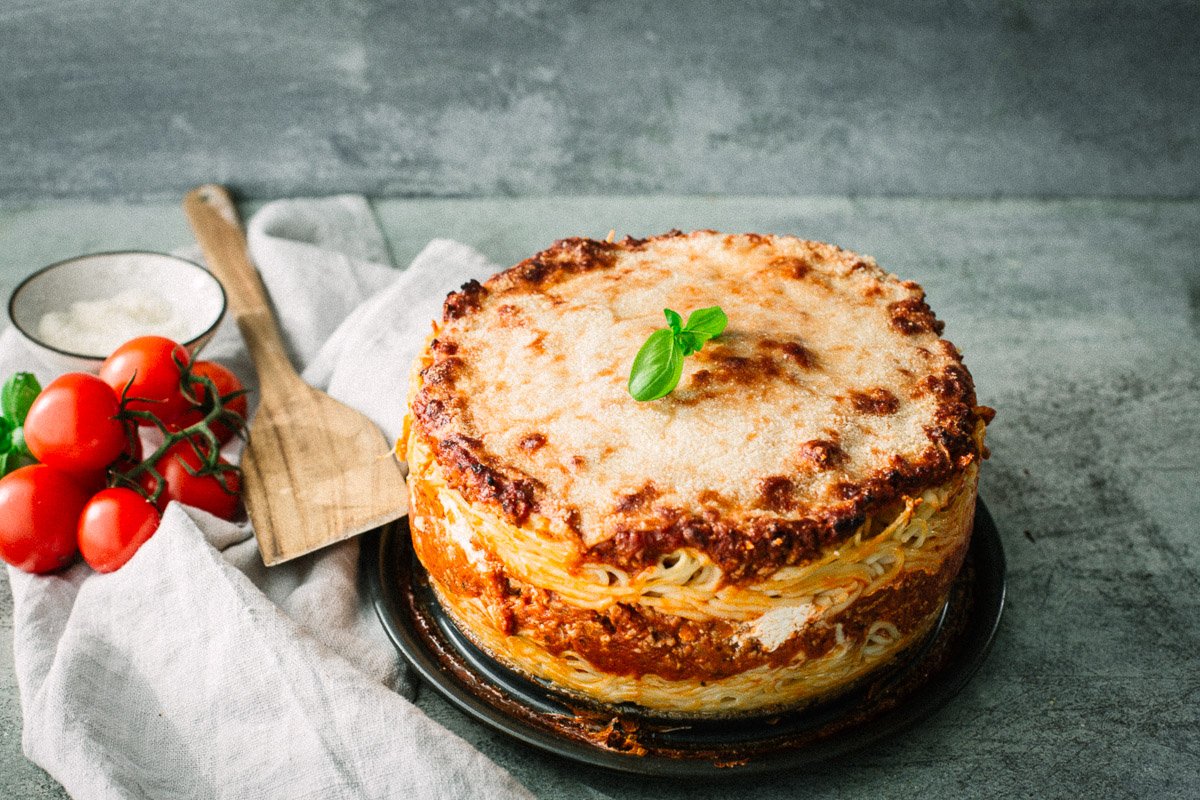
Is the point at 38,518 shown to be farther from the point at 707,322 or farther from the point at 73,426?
the point at 707,322

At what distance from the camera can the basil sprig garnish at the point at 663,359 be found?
2.60 m

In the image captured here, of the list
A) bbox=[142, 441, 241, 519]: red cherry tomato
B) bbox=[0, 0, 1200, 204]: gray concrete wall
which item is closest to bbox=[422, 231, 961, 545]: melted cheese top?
bbox=[142, 441, 241, 519]: red cherry tomato

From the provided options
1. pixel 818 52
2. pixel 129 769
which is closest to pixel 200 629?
pixel 129 769

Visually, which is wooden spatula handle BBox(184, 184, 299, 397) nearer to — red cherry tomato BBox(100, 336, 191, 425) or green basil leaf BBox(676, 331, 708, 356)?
red cherry tomato BBox(100, 336, 191, 425)

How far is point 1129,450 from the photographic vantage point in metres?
3.90

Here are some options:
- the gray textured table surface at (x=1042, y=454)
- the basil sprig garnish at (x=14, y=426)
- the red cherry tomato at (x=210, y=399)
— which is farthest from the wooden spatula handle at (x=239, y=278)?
the basil sprig garnish at (x=14, y=426)

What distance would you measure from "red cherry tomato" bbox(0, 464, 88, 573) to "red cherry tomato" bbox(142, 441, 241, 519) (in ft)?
Answer: 0.76

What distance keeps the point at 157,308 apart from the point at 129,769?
6.31 ft

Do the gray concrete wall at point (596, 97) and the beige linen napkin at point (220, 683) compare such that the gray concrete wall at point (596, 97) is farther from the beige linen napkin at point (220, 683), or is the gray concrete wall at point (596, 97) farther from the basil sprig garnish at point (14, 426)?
the beige linen napkin at point (220, 683)

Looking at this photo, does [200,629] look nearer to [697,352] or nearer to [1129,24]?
[697,352]

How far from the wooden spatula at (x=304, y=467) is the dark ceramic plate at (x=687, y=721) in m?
0.24

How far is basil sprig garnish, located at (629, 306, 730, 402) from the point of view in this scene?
102 inches

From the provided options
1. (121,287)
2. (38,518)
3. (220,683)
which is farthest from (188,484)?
(121,287)

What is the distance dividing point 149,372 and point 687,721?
191cm
